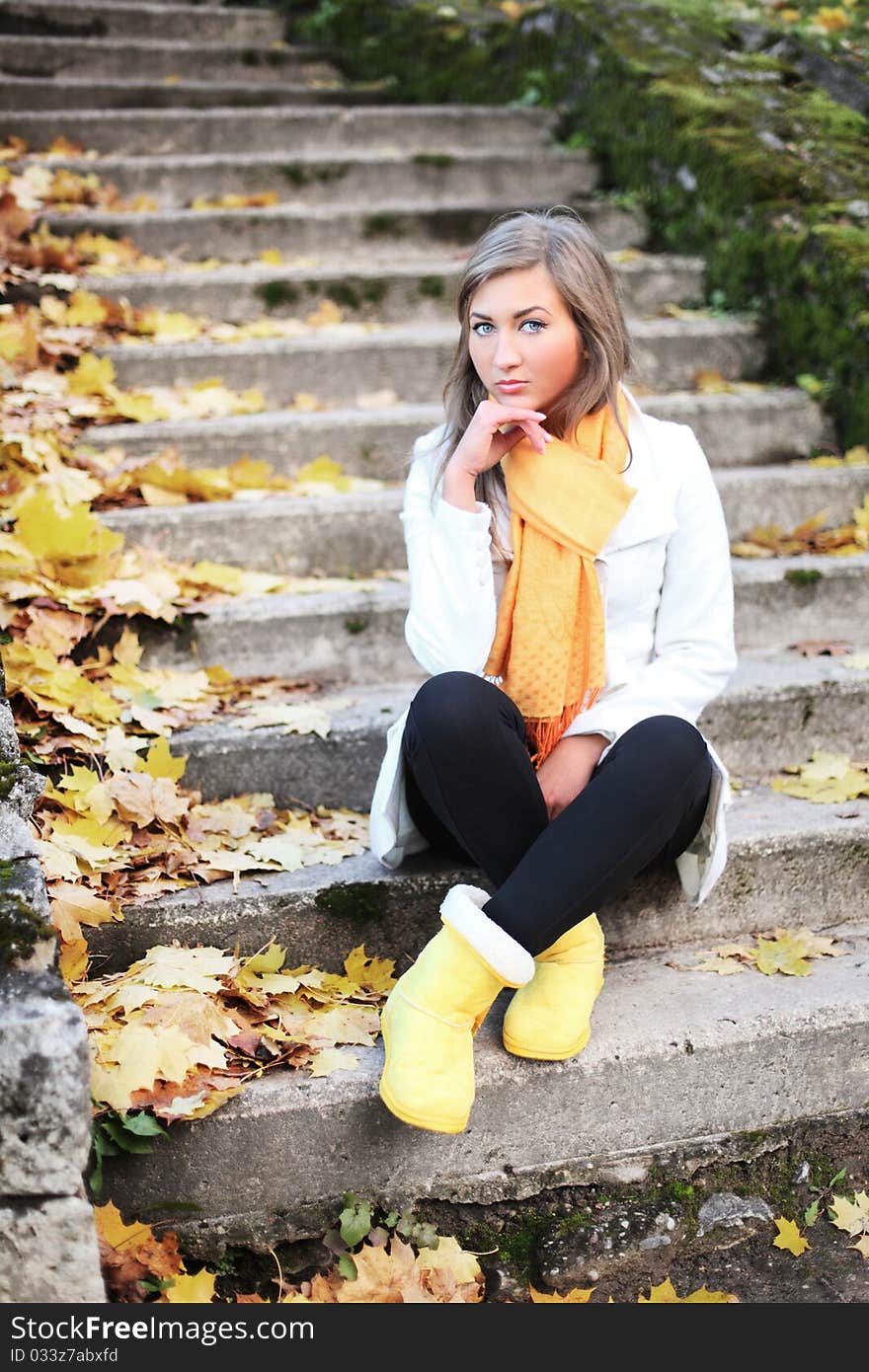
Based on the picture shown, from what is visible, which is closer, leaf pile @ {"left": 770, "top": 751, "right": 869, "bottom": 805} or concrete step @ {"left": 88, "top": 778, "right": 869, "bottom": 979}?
concrete step @ {"left": 88, "top": 778, "right": 869, "bottom": 979}

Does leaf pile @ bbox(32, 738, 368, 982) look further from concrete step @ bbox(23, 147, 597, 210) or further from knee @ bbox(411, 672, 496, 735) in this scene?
concrete step @ bbox(23, 147, 597, 210)

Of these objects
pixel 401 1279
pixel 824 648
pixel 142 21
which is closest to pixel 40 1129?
pixel 401 1279

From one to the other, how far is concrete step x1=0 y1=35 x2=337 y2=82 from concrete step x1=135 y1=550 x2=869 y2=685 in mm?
3512

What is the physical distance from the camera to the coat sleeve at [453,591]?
224 cm

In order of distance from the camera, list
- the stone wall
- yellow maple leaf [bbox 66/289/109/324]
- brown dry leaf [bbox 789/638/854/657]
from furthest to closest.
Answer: yellow maple leaf [bbox 66/289/109/324]
brown dry leaf [bbox 789/638/854/657]
the stone wall

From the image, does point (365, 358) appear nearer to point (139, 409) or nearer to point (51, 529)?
point (139, 409)

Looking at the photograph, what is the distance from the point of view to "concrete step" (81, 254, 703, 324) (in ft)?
13.3

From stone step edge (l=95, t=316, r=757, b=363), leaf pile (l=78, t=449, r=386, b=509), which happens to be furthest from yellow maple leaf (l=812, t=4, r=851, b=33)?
leaf pile (l=78, t=449, r=386, b=509)

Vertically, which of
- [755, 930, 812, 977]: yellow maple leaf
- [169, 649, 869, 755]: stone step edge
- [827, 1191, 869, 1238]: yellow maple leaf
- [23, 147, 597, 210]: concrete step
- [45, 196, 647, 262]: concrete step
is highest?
[23, 147, 597, 210]: concrete step

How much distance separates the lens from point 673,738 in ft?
6.93

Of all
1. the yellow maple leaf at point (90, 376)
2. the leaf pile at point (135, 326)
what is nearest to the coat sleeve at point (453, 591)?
the yellow maple leaf at point (90, 376)

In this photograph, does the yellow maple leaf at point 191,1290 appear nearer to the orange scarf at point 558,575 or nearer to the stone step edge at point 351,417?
the orange scarf at point 558,575

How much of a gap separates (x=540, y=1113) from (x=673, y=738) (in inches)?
25.5

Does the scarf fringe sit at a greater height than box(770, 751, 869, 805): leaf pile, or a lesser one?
greater
